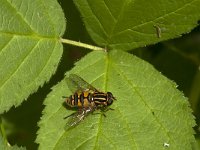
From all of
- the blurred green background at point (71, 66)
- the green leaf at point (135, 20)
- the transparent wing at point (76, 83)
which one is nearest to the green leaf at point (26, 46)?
the transparent wing at point (76, 83)

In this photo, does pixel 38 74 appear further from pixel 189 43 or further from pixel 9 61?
pixel 189 43

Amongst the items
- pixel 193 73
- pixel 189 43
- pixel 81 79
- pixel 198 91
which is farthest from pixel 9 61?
pixel 189 43

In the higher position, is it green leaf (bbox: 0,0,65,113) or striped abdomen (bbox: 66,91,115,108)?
green leaf (bbox: 0,0,65,113)

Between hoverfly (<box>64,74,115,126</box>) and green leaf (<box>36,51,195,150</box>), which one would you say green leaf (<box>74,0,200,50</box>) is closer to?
green leaf (<box>36,51,195,150</box>)

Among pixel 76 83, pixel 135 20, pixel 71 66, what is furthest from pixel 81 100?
pixel 71 66

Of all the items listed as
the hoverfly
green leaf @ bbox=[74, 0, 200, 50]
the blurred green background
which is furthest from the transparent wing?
the blurred green background

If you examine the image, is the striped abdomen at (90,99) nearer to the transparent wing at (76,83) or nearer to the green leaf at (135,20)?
the transparent wing at (76,83)

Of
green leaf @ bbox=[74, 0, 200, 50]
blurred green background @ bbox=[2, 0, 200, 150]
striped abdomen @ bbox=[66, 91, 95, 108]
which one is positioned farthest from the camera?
blurred green background @ bbox=[2, 0, 200, 150]

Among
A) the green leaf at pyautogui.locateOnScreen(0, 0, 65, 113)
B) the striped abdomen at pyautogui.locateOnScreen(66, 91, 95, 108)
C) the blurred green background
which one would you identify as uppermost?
the green leaf at pyautogui.locateOnScreen(0, 0, 65, 113)
